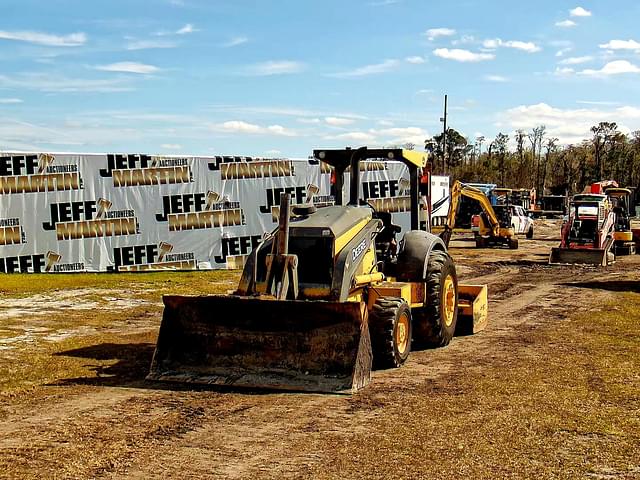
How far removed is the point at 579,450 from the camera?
6.75 meters

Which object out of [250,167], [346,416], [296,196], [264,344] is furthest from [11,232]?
[346,416]

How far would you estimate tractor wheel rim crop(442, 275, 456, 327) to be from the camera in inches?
457

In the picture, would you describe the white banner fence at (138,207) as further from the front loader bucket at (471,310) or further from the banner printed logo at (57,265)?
the front loader bucket at (471,310)

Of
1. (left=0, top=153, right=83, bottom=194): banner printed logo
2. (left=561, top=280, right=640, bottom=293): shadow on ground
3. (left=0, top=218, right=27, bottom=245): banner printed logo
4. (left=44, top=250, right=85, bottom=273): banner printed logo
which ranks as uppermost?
(left=0, top=153, right=83, bottom=194): banner printed logo

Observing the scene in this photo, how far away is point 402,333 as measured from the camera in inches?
396

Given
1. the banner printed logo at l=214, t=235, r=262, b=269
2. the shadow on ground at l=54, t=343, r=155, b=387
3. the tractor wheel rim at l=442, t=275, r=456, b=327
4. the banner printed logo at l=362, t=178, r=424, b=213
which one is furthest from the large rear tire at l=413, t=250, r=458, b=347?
the banner printed logo at l=362, t=178, r=424, b=213

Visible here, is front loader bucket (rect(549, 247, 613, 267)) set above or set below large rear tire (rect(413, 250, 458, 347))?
below

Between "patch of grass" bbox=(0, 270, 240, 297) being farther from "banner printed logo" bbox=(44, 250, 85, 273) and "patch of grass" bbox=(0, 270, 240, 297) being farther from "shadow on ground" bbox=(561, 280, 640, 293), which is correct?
"shadow on ground" bbox=(561, 280, 640, 293)

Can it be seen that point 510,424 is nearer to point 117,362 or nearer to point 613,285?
point 117,362

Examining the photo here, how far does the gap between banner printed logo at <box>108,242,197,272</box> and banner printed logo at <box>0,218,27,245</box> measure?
2.51 meters

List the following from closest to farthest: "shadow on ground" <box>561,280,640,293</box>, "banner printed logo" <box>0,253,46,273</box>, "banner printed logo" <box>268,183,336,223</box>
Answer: "shadow on ground" <box>561,280,640,293</box> → "banner printed logo" <box>0,253,46,273</box> → "banner printed logo" <box>268,183,336,223</box>

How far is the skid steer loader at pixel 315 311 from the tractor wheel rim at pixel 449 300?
0.26m

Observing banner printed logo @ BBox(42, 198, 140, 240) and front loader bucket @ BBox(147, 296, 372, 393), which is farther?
banner printed logo @ BBox(42, 198, 140, 240)

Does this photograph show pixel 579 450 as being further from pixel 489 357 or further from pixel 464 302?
pixel 464 302
